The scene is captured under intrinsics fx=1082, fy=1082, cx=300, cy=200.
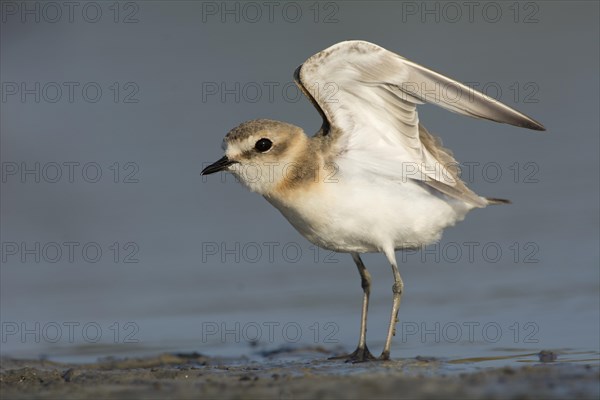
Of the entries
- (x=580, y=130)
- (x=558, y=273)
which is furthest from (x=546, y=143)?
(x=558, y=273)

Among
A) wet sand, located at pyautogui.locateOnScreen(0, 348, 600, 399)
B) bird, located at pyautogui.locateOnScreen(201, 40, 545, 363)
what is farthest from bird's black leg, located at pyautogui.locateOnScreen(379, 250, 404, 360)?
wet sand, located at pyautogui.locateOnScreen(0, 348, 600, 399)

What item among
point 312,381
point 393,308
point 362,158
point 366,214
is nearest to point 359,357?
point 393,308

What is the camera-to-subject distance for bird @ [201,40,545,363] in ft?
28.4

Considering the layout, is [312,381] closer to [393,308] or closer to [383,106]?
[393,308]

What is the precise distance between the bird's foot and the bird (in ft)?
0.04

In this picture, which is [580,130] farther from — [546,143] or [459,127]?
[459,127]

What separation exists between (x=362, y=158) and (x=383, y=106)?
1.52 feet

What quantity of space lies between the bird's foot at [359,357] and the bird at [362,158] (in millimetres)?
11

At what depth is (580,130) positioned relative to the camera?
14695 mm

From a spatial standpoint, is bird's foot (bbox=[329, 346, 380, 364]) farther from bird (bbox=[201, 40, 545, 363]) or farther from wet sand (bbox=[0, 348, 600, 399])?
wet sand (bbox=[0, 348, 600, 399])

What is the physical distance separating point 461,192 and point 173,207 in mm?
5279

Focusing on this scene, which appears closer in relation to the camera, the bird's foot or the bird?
the bird's foot

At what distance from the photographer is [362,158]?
895 centimetres

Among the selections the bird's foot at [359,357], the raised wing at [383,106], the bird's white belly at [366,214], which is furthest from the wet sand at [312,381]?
the raised wing at [383,106]
